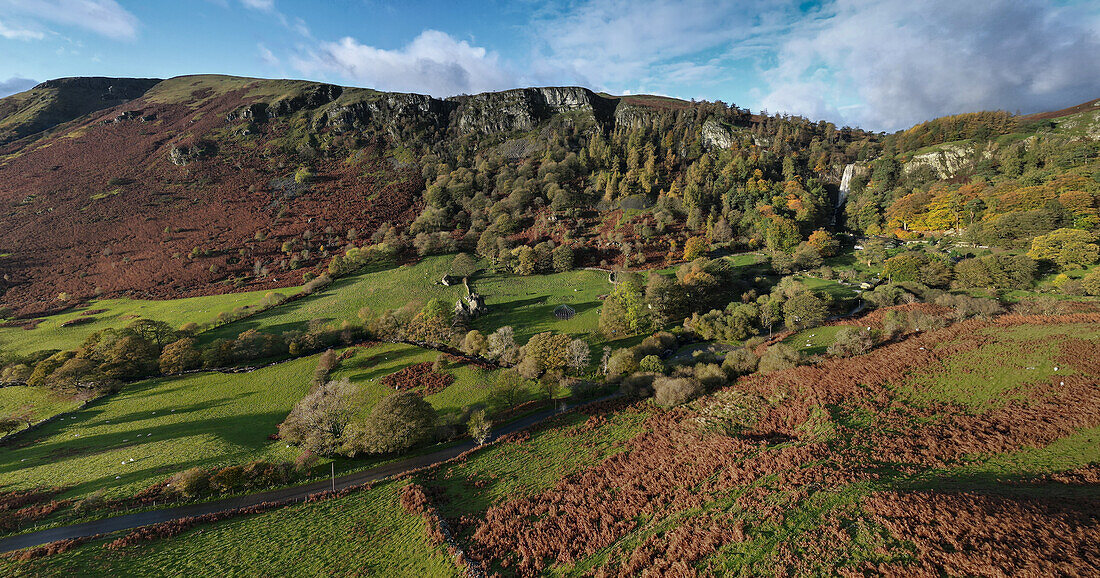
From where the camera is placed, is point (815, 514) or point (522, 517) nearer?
point (815, 514)

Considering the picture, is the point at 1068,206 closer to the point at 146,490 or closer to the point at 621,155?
the point at 621,155

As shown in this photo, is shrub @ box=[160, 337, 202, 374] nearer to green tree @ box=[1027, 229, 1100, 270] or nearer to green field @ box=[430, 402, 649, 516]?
green field @ box=[430, 402, 649, 516]

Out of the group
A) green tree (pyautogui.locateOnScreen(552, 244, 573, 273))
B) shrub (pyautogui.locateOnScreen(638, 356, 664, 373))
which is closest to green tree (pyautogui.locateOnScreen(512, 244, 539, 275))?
green tree (pyautogui.locateOnScreen(552, 244, 573, 273))

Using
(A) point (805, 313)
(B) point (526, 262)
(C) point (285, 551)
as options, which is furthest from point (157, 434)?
(A) point (805, 313)

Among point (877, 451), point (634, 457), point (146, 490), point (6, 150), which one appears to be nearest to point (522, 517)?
point (634, 457)

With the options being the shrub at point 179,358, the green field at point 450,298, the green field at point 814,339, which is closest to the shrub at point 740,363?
the green field at point 814,339

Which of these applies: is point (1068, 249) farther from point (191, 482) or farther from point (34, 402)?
point (34, 402)

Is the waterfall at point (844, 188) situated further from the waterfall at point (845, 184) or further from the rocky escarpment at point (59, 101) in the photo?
the rocky escarpment at point (59, 101)
